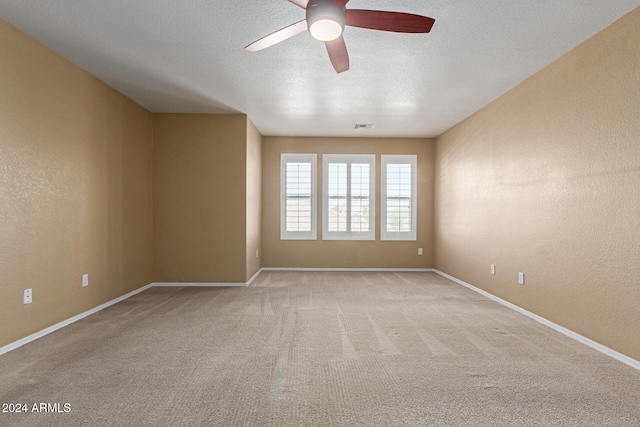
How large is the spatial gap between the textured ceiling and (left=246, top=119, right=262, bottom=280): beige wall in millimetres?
867

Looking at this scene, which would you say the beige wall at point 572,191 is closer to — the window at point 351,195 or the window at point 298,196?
the window at point 351,195

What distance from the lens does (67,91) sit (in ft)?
11.8

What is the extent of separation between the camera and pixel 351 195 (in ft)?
23.5

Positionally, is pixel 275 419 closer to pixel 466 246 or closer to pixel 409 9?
pixel 409 9

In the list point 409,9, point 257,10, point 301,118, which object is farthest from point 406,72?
point 301,118

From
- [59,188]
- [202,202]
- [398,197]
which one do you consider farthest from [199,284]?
[398,197]

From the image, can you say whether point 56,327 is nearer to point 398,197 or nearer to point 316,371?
point 316,371

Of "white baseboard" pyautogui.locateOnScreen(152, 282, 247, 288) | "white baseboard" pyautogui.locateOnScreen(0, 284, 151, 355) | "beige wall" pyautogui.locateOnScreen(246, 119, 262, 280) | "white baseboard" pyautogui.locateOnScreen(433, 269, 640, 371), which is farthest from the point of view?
"beige wall" pyautogui.locateOnScreen(246, 119, 262, 280)

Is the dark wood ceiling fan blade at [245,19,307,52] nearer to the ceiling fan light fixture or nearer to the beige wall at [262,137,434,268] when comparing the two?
the ceiling fan light fixture

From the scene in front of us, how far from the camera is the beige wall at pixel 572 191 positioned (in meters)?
2.72

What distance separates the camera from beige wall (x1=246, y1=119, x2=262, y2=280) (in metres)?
5.77

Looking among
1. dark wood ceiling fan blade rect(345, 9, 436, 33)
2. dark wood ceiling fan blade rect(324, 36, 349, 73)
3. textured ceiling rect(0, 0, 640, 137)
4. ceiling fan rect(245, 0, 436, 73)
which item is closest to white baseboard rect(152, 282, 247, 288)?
textured ceiling rect(0, 0, 640, 137)

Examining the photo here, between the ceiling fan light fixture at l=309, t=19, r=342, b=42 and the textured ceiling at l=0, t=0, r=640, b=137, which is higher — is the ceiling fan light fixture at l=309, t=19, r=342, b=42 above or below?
below

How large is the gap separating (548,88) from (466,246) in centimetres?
272
